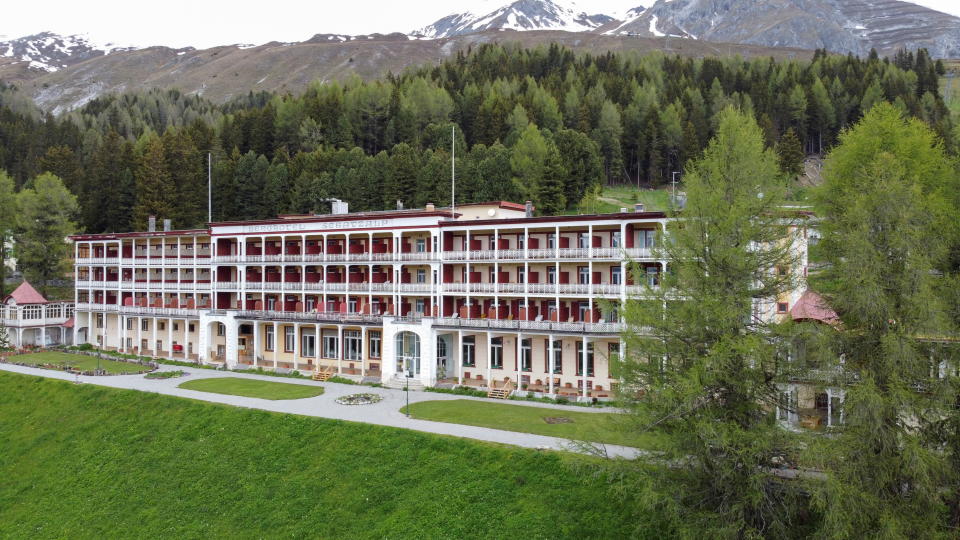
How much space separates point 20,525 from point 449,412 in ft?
64.5

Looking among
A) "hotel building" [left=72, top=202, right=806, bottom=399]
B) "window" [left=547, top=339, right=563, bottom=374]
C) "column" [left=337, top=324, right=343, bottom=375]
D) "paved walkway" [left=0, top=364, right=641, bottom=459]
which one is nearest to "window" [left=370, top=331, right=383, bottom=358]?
"hotel building" [left=72, top=202, right=806, bottom=399]

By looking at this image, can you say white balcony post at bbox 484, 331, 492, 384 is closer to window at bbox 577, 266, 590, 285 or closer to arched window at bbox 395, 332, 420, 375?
arched window at bbox 395, 332, 420, 375

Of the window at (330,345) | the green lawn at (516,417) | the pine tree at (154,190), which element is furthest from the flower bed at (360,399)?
the pine tree at (154,190)

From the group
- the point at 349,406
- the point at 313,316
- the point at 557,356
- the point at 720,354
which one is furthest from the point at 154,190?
the point at 720,354

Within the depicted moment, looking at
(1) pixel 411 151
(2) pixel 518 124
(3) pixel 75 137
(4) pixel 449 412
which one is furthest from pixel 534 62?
(4) pixel 449 412

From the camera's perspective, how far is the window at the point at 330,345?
51500 mm

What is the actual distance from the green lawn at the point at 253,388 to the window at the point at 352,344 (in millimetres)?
6267

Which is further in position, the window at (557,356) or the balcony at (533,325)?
the window at (557,356)

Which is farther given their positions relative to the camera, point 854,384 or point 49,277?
point 49,277

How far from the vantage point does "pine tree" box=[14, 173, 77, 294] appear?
7181 cm

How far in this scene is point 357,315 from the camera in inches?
1916

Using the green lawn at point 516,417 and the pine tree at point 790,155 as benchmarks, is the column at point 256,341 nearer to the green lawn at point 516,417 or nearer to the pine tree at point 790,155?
the green lawn at point 516,417

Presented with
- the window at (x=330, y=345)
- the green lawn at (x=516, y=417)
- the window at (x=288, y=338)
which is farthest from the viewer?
the window at (x=288, y=338)

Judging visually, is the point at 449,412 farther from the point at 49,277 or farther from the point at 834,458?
the point at 49,277
